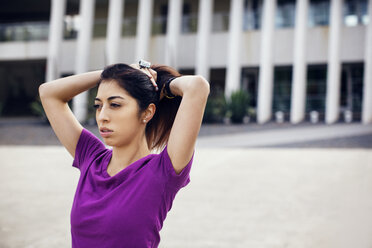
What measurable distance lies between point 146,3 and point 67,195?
709 inches

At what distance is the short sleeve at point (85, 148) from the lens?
1.81m

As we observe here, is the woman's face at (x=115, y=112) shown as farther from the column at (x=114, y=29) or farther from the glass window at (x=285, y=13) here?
the glass window at (x=285, y=13)

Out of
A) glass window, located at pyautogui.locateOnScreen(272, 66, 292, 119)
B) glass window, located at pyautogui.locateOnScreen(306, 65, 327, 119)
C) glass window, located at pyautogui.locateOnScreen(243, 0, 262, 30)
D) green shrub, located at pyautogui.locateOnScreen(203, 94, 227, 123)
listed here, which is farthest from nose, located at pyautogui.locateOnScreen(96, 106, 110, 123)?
glass window, located at pyautogui.locateOnScreen(272, 66, 292, 119)

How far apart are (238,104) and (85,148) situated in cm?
1785

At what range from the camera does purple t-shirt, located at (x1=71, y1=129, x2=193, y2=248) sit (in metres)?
1.46

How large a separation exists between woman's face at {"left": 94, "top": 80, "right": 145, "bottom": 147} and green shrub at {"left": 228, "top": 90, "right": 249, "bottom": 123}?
18.0 meters

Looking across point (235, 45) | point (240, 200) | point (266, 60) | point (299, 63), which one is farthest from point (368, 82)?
point (240, 200)

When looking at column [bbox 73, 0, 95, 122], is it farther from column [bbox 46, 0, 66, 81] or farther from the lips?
the lips

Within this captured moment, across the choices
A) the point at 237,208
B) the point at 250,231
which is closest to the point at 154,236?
the point at 250,231

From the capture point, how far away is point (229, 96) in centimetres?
2020

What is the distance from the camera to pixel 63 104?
1.89 meters

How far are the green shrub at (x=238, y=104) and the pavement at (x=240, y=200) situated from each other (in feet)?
27.3

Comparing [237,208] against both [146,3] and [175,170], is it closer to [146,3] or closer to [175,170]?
[175,170]

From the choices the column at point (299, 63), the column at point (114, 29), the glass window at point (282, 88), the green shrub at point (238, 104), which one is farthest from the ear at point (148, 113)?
the glass window at point (282, 88)
